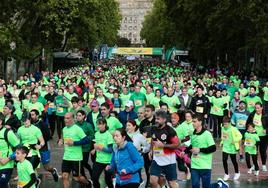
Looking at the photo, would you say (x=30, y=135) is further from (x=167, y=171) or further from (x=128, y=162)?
(x=128, y=162)

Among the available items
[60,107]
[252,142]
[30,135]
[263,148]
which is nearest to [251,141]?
[252,142]

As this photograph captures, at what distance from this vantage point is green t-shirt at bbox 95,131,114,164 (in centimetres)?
1055

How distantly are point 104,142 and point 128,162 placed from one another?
2.16 m

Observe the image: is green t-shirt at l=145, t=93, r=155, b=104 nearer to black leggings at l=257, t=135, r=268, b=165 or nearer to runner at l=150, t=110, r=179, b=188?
black leggings at l=257, t=135, r=268, b=165

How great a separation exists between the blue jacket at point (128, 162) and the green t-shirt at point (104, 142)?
6.60 ft

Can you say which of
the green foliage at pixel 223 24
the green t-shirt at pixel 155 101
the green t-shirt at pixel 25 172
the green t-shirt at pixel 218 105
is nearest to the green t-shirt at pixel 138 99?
the green t-shirt at pixel 155 101

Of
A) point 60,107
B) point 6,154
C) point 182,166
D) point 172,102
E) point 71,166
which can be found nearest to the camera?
point 6,154

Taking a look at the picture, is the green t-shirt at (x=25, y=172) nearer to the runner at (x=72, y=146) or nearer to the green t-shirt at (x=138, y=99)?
the runner at (x=72, y=146)

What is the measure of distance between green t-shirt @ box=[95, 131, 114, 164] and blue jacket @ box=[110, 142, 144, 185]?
2013 millimetres

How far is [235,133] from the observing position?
12602mm

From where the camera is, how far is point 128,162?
8.45 m

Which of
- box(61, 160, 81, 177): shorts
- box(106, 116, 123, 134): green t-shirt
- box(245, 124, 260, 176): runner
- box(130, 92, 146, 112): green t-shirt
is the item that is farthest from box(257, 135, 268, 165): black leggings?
box(61, 160, 81, 177): shorts

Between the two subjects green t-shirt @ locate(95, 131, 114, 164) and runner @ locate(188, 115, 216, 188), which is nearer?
runner @ locate(188, 115, 216, 188)

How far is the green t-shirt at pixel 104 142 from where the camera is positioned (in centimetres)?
1055
